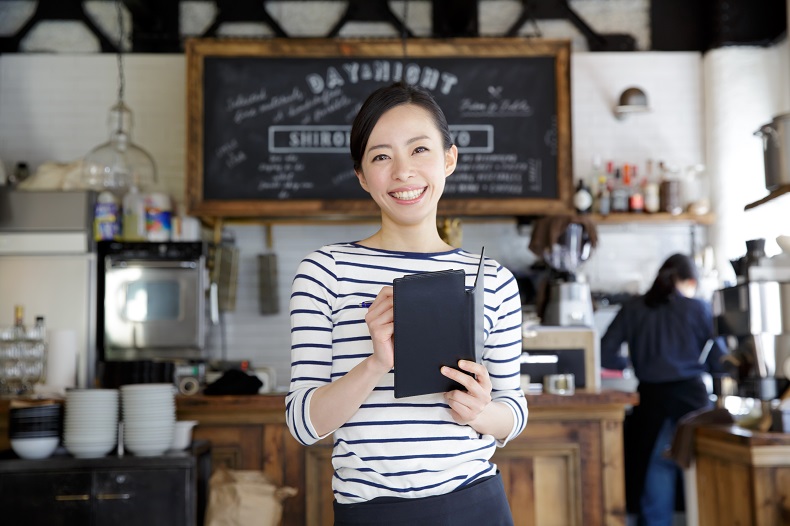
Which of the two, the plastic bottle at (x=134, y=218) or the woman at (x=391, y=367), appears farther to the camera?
the plastic bottle at (x=134, y=218)

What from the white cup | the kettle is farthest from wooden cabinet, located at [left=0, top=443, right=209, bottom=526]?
the kettle

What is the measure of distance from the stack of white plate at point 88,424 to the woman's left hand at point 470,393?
2.37m

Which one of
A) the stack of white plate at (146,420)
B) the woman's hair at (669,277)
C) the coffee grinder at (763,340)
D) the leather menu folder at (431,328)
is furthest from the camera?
the woman's hair at (669,277)

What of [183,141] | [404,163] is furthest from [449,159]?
[183,141]

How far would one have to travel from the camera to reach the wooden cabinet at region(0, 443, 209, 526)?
126 inches

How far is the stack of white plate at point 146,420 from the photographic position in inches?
130

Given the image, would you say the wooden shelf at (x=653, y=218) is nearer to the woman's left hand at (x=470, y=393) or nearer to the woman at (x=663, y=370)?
the woman at (x=663, y=370)

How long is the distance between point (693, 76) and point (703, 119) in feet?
1.01

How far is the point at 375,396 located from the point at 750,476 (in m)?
2.22

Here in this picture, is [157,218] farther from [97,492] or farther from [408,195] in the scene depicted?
[408,195]

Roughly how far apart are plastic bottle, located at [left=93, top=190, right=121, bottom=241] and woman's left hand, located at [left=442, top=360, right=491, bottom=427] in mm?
4427

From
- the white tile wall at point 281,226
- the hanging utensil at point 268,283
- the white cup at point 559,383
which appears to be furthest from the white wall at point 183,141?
the white cup at point 559,383

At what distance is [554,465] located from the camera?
12.1 ft

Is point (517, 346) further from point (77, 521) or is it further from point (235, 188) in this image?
point (235, 188)
